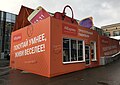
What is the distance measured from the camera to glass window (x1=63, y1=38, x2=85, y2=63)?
10.8 metres

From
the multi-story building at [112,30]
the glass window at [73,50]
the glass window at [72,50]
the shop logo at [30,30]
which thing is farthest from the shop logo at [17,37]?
the multi-story building at [112,30]

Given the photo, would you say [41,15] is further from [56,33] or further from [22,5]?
[22,5]

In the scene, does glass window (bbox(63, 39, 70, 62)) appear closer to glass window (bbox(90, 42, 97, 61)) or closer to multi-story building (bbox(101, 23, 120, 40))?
glass window (bbox(90, 42, 97, 61))

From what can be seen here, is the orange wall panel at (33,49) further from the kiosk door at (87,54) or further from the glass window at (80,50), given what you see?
the kiosk door at (87,54)

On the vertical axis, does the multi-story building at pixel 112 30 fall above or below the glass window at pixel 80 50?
above

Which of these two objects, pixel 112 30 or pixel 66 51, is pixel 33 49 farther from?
pixel 112 30

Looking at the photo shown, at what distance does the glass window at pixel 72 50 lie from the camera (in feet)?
35.4

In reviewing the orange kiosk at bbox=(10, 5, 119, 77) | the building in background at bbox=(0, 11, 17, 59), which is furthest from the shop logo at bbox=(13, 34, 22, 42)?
the building in background at bbox=(0, 11, 17, 59)

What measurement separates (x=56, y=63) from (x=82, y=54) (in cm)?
376

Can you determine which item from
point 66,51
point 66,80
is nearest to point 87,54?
point 66,51

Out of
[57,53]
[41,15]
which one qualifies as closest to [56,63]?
[57,53]

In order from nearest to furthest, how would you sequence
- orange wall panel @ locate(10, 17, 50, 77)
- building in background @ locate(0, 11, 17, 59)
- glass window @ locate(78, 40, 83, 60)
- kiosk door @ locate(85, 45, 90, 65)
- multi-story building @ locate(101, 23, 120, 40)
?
orange wall panel @ locate(10, 17, 50, 77)
glass window @ locate(78, 40, 83, 60)
kiosk door @ locate(85, 45, 90, 65)
building in background @ locate(0, 11, 17, 59)
multi-story building @ locate(101, 23, 120, 40)

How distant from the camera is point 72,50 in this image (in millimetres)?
11484

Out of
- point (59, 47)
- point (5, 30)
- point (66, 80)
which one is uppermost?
point (5, 30)
